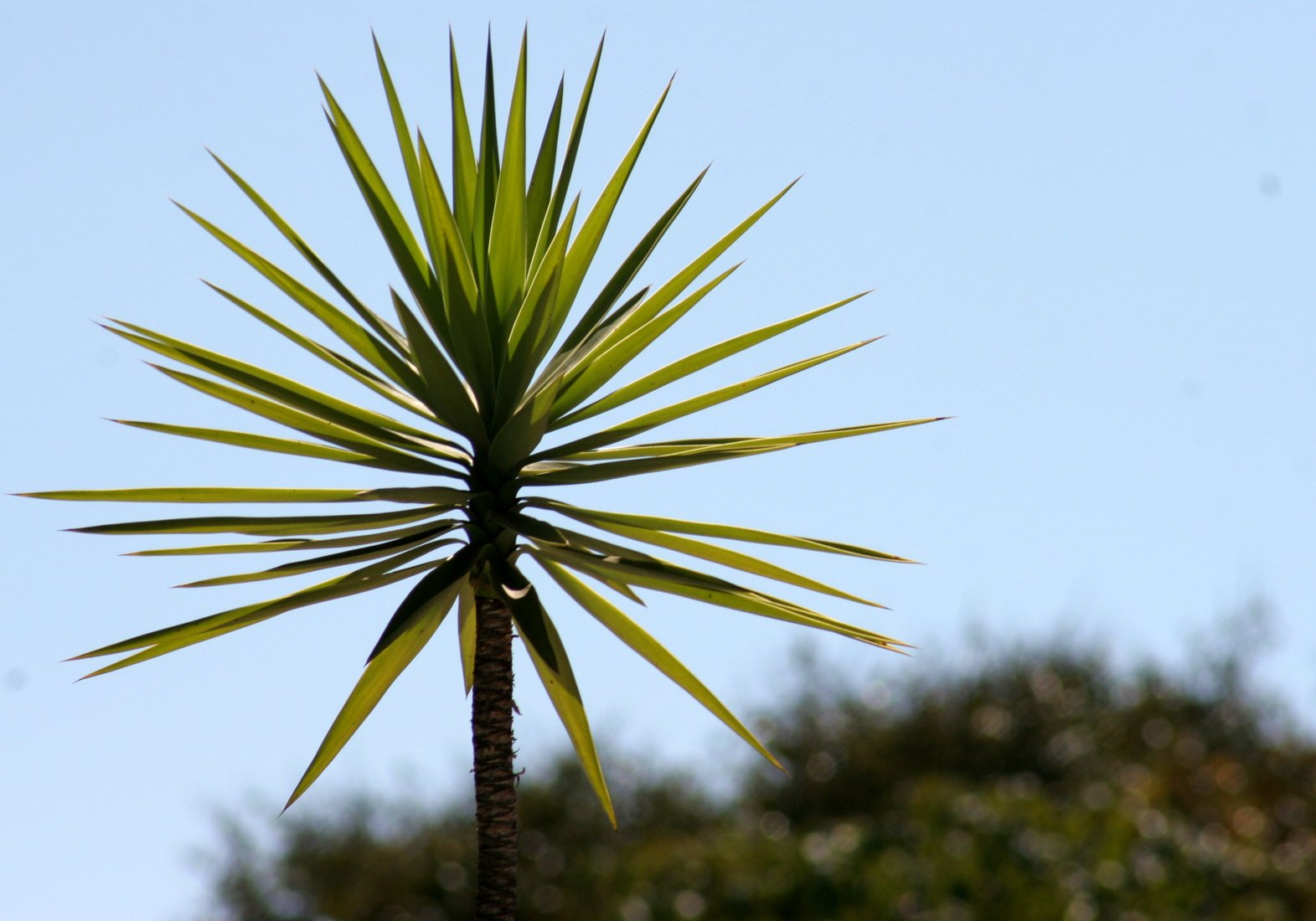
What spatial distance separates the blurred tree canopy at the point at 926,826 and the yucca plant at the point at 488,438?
7.02 metres

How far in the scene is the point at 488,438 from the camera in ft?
8.80

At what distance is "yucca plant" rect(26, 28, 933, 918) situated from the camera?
249cm

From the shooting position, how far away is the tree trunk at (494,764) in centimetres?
242

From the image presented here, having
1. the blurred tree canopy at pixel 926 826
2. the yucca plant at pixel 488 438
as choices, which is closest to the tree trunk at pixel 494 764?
the yucca plant at pixel 488 438

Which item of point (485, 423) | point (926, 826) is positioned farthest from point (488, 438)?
point (926, 826)

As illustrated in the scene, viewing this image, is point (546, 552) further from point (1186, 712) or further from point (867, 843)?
point (1186, 712)

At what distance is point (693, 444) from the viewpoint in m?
2.84

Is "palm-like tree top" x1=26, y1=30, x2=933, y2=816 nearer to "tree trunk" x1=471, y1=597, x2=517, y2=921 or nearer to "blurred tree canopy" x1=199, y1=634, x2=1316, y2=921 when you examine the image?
"tree trunk" x1=471, y1=597, x2=517, y2=921

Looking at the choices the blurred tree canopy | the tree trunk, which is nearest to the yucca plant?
the tree trunk

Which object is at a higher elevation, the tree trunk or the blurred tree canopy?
the tree trunk

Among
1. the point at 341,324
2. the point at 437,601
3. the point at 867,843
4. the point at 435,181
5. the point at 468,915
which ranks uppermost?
the point at 435,181

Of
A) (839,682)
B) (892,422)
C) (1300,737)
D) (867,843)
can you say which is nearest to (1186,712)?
(1300,737)

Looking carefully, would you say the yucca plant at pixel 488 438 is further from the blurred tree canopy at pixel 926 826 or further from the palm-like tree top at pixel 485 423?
the blurred tree canopy at pixel 926 826

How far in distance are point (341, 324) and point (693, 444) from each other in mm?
801
